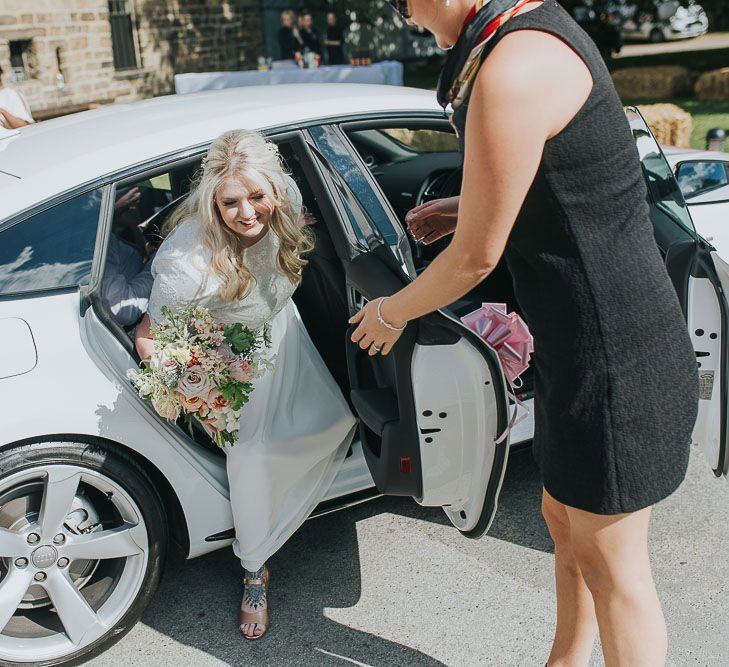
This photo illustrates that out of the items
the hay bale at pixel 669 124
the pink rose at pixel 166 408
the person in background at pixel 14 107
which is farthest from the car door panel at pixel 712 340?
the hay bale at pixel 669 124

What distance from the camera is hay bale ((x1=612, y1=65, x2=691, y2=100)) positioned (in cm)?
1427

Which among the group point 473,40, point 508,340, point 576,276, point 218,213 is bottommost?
point 508,340

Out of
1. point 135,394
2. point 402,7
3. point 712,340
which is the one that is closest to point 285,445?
point 135,394

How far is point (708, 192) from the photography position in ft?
11.6

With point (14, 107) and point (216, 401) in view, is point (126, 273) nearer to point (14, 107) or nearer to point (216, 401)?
point (216, 401)

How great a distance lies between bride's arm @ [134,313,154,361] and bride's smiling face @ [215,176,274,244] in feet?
1.26

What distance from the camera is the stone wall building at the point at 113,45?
46.9ft

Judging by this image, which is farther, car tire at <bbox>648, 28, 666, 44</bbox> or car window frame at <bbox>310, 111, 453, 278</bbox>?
car tire at <bbox>648, 28, 666, 44</bbox>

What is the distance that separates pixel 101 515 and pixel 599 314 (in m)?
1.67

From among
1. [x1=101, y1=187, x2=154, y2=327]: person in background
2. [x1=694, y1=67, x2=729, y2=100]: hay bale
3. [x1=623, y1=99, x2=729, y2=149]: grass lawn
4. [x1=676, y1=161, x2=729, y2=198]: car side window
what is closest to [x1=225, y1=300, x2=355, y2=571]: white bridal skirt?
[x1=101, y1=187, x2=154, y2=327]: person in background

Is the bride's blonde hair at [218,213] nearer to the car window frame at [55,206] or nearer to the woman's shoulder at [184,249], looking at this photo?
the woman's shoulder at [184,249]

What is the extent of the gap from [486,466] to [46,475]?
3.93ft

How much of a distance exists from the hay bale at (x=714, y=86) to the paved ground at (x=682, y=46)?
916cm

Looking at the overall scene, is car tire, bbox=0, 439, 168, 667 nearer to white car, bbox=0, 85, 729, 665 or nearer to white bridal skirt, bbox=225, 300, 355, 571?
white car, bbox=0, 85, 729, 665
